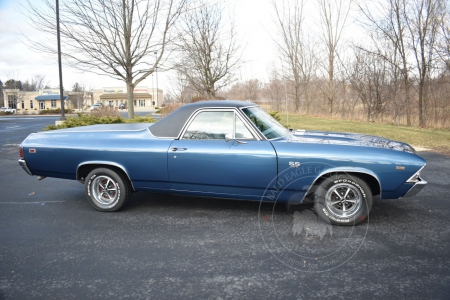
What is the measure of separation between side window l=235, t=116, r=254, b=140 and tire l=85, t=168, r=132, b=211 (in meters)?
1.71

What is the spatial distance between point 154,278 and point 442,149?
392 inches

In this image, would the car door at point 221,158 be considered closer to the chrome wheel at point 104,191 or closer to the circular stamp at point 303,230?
the circular stamp at point 303,230

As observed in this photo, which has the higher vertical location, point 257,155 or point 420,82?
point 420,82

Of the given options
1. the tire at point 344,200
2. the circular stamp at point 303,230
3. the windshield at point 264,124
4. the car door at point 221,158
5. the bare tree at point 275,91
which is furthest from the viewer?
the bare tree at point 275,91

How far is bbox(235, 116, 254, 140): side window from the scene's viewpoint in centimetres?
426

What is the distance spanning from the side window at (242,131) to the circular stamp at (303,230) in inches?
25.1

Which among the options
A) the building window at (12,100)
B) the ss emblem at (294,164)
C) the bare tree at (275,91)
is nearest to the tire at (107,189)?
the ss emblem at (294,164)

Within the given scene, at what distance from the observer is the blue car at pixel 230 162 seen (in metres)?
3.91

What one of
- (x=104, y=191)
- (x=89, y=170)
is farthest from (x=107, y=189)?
(x=89, y=170)

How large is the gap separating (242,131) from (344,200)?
150 cm

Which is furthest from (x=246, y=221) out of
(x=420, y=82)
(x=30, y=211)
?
(x=420, y=82)

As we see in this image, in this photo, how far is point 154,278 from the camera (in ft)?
9.45

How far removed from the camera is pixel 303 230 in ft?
12.9

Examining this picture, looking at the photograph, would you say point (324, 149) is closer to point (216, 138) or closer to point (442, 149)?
point (216, 138)
